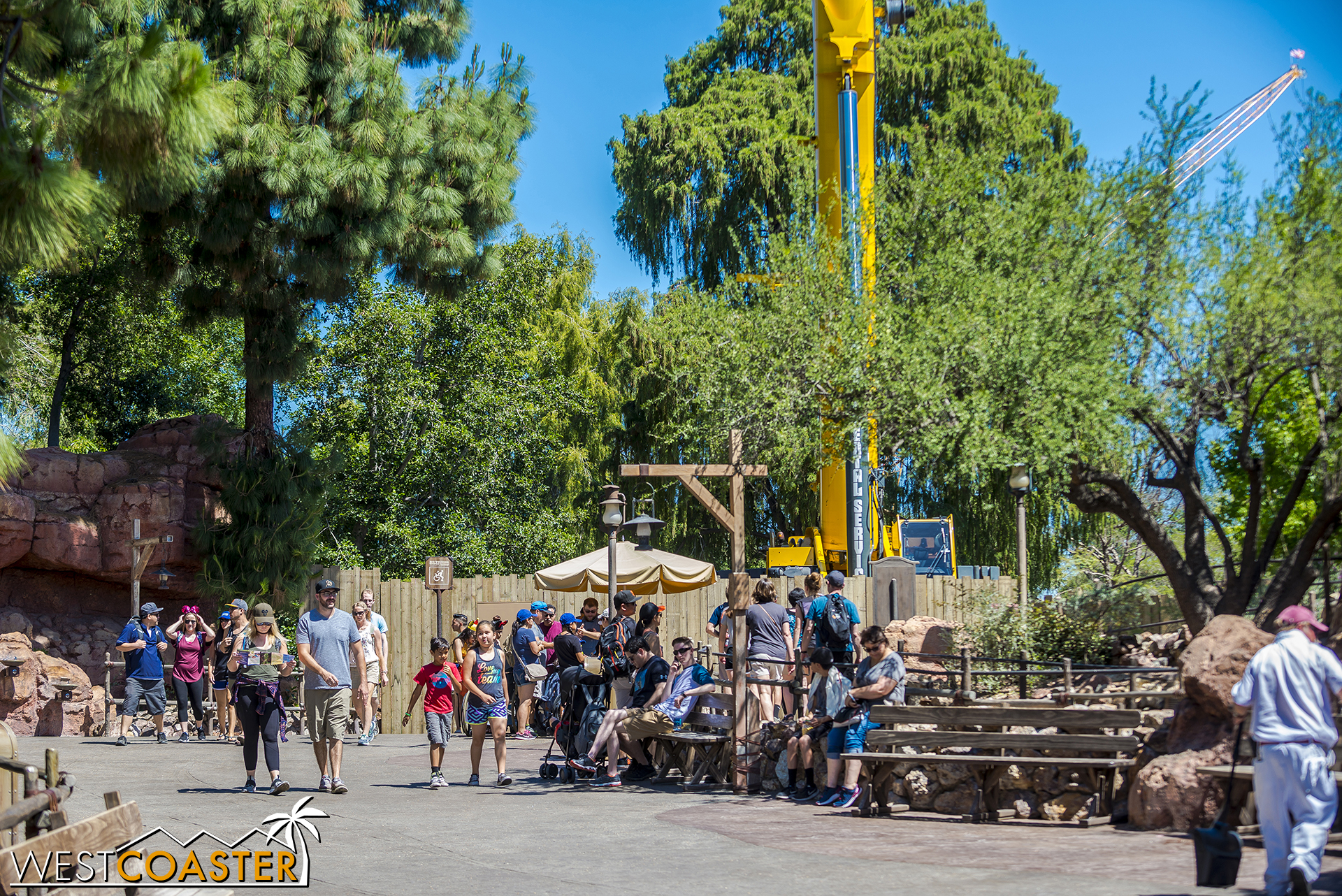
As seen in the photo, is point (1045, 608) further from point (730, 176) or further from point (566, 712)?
point (730, 176)

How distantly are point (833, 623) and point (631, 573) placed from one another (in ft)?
19.1

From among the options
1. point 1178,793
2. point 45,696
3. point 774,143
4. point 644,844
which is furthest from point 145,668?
point 774,143

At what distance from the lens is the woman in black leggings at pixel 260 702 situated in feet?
36.4

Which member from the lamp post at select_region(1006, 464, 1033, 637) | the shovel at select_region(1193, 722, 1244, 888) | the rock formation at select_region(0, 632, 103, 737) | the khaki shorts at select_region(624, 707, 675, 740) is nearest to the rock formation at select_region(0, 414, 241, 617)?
the rock formation at select_region(0, 632, 103, 737)

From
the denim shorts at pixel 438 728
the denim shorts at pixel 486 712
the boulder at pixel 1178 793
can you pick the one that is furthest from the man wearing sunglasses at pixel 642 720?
the boulder at pixel 1178 793

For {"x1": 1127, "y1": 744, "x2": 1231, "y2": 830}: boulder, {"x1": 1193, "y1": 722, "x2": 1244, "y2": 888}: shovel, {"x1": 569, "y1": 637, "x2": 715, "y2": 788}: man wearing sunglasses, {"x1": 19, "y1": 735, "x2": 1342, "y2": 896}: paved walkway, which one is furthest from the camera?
{"x1": 569, "y1": 637, "x2": 715, "y2": 788}: man wearing sunglasses

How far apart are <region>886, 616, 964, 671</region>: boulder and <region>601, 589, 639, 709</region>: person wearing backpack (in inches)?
113

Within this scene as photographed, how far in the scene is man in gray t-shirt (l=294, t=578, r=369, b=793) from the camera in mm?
11148

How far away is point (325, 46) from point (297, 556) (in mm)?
8029

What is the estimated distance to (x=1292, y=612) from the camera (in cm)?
700

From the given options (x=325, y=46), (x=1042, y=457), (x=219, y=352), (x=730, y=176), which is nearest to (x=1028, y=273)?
(x=1042, y=457)

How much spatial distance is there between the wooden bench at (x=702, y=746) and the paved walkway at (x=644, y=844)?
0.40 metres

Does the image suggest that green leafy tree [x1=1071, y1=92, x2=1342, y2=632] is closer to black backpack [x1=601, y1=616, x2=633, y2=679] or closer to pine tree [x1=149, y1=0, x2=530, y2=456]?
black backpack [x1=601, y1=616, x2=633, y2=679]

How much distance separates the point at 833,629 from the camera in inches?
473
